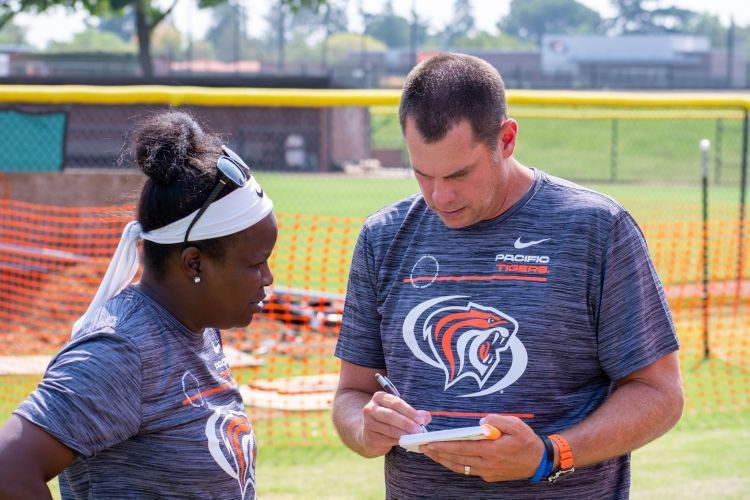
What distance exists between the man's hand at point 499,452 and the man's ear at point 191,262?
72 centimetres

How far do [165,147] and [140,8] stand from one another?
33.3 meters

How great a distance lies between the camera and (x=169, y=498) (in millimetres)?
2508

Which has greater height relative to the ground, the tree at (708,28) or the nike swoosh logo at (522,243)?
the tree at (708,28)

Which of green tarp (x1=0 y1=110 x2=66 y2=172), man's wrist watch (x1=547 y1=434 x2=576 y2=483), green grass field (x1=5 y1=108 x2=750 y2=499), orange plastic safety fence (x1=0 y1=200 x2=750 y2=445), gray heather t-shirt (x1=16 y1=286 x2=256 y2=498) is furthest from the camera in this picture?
green tarp (x1=0 y1=110 x2=66 y2=172)

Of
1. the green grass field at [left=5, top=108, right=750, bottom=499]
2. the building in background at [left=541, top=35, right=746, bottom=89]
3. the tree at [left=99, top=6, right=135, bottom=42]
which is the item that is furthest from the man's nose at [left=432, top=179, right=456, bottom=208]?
the tree at [left=99, top=6, right=135, bottom=42]

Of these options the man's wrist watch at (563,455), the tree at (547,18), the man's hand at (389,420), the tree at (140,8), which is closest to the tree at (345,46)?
the tree at (140,8)

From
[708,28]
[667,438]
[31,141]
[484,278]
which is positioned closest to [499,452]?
[484,278]

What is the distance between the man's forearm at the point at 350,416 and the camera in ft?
9.69

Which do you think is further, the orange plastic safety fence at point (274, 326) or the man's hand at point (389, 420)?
the orange plastic safety fence at point (274, 326)

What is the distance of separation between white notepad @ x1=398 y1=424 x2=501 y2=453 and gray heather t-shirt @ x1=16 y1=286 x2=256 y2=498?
45 cm

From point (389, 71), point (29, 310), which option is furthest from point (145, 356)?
point (389, 71)

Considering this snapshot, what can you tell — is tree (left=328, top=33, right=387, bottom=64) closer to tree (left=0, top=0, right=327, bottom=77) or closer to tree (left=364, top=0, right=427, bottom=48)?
tree (left=364, top=0, right=427, bottom=48)

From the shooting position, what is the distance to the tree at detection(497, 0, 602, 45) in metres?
145

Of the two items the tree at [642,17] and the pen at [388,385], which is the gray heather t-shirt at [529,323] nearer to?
the pen at [388,385]
